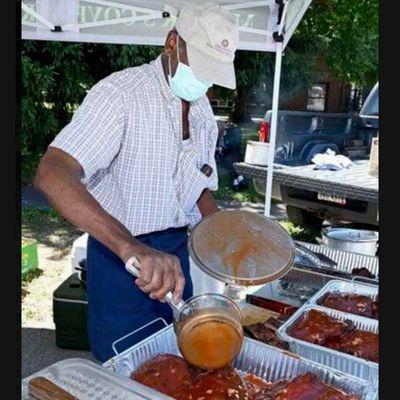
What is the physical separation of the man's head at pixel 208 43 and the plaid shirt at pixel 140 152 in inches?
8.4

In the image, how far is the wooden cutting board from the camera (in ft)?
4.00

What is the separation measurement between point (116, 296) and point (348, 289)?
1135 millimetres

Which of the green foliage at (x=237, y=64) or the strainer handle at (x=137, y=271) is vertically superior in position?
the green foliage at (x=237, y=64)

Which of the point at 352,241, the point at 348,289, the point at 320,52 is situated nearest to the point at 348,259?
the point at 352,241

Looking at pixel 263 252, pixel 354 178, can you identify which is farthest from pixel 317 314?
pixel 354 178

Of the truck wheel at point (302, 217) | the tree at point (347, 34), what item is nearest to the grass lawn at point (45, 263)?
the truck wheel at point (302, 217)

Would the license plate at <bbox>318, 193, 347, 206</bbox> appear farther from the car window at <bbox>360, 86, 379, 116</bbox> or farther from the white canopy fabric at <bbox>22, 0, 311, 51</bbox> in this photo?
the car window at <bbox>360, 86, 379, 116</bbox>

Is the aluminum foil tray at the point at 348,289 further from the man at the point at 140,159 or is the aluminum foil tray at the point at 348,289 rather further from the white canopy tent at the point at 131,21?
the white canopy tent at the point at 131,21

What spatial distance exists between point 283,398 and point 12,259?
1043 millimetres

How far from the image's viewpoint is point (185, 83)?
2.08 meters

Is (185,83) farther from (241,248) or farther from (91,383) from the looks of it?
(91,383)

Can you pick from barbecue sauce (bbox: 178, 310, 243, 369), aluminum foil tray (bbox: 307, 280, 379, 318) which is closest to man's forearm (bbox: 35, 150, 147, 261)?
barbecue sauce (bbox: 178, 310, 243, 369)

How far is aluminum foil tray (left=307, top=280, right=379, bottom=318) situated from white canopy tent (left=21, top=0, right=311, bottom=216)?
2005 mm

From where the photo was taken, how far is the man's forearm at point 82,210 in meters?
1.56
